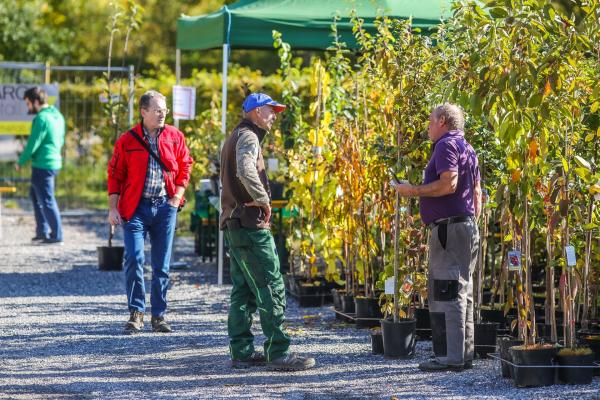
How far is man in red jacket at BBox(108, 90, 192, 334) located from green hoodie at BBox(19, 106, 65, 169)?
5.89 metres

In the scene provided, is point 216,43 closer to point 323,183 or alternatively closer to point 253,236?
point 323,183

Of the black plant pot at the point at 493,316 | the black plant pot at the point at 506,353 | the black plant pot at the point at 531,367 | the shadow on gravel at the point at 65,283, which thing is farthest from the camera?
the shadow on gravel at the point at 65,283

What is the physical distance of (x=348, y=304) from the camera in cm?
972

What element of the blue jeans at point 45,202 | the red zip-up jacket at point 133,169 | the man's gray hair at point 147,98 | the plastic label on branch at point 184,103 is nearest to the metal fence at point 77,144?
the blue jeans at point 45,202

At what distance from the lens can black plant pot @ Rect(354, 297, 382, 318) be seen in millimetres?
9305

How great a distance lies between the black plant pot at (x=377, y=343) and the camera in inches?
324

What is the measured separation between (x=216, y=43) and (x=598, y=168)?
4.83 metres

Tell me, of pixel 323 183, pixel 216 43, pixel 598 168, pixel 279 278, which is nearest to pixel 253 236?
pixel 279 278

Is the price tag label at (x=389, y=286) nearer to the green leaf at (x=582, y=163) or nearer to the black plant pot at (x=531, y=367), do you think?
the black plant pot at (x=531, y=367)

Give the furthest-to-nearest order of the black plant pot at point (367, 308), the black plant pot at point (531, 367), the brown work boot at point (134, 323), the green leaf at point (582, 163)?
the black plant pot at point (367, 308)
the brown work boot at point (134, 323)
the black plant pot at point (531, 367)
the green leaf at point (582, 163)

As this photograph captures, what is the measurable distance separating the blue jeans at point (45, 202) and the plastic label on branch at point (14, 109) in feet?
7.27

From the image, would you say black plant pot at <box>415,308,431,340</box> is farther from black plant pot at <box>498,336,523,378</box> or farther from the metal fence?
the metal fence

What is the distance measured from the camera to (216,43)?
11.4m

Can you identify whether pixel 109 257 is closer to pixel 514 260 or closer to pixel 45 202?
pixel 45 202
